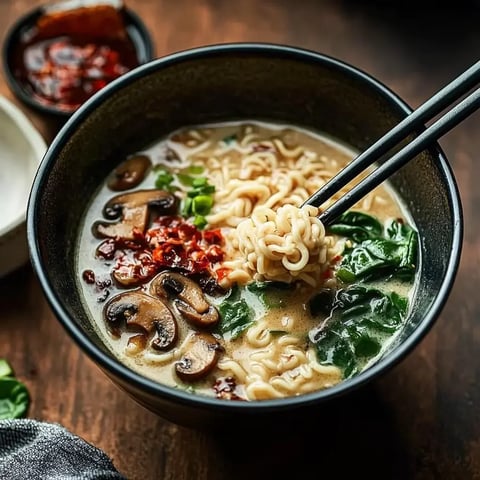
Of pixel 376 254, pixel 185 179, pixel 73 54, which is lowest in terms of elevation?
pixel 376 254

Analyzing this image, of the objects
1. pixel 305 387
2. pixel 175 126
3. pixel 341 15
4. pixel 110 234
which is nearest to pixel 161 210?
pixel 110 234

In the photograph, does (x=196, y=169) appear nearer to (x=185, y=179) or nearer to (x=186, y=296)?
(x=185, y=179)

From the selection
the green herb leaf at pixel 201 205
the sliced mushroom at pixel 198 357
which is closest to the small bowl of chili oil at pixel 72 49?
the green herb leaf at pixel 201 205

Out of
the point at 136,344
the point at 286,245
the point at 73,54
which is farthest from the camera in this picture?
the point at 73,54

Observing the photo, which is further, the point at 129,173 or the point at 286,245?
the point at 129,173

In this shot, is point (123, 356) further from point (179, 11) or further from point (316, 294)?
point (179, 11)

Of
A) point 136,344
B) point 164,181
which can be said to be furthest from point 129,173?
point 136,344

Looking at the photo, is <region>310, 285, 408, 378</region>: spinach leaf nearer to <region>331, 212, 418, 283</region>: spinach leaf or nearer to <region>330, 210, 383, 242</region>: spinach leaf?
<region>331, 212, 418, 283</region>: spinach leaf
